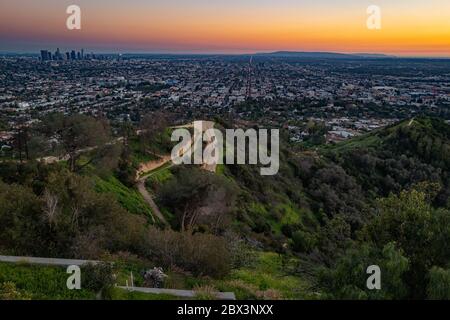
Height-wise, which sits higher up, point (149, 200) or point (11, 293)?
point (11, 293)

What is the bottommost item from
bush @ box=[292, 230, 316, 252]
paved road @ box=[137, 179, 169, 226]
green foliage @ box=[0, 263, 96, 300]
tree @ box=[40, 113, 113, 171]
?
bush @ box=[292, 230, 316, 252]

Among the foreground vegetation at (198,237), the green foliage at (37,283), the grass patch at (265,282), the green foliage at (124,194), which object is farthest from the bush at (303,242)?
the green foliage at (37,283)

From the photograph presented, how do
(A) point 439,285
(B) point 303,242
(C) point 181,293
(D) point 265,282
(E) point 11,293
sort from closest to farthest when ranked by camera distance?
1. (E) point 11,293
2. (A) point 439,285
3. (C) point 181,293
4. (D) point 265,282
5. (B) point 303,242

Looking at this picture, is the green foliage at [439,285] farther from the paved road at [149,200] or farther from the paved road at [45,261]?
the paved road at [149,200]

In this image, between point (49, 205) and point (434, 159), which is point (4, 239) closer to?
point (49, 205)

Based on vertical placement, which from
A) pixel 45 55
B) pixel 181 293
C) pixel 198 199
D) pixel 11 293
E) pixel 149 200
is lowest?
pixel 149 200

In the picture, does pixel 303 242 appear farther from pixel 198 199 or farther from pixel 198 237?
pixel 198 237

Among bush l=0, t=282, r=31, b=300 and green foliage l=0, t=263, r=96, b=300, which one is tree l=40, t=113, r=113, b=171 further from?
bush l=0, t=282, r=31, b=300

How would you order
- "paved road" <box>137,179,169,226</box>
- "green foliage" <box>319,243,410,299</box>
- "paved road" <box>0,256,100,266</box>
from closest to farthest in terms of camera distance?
1. "green foliage" <box>319,243,410,299</box>
2. "paved road" <box>0,256,100,266</box>
3. "paved road" <box>137,179,169,226</box>

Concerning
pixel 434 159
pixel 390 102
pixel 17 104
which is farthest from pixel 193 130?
pixel 390 102

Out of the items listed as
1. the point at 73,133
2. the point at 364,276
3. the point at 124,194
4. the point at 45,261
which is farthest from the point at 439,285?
the point at 73,133

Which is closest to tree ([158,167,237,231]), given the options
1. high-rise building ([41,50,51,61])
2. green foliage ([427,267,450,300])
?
green foliage ([427,267,450,300])

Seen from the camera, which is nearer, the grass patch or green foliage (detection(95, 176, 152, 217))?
the grass patch
